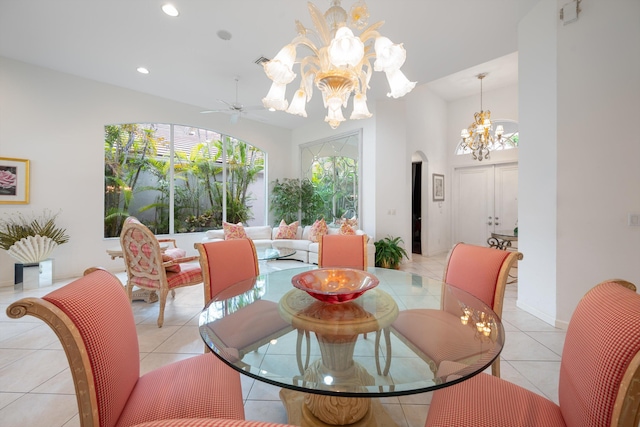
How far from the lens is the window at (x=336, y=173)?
5.58m

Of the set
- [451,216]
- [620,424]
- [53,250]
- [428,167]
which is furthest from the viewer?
[451,216]

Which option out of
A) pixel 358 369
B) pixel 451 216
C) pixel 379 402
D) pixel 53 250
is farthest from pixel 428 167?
pixel 53 250

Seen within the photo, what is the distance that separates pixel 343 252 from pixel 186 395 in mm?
1645

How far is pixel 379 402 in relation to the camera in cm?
153

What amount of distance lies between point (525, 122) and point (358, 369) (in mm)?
3162

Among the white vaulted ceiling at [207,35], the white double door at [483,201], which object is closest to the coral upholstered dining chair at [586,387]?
the white vaulted ceiling at [207,35]

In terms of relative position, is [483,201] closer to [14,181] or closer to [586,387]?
[586,387]

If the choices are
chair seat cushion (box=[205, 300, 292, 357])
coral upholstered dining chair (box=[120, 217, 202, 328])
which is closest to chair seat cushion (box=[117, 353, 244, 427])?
chair seat cushion (box=[205, 300, 292, 357])

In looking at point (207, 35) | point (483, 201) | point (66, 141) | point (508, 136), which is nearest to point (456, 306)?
point (207, 35)

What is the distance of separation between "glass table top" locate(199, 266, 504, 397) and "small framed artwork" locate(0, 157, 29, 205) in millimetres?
4262

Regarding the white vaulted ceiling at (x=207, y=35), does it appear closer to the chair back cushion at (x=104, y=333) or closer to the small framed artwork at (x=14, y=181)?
the small framed artwork at (x=14, y=181)

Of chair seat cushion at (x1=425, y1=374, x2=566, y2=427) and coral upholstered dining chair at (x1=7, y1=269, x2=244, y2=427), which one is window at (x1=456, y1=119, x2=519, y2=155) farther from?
coral upholstered dining chair at (x1=7, y1=269, x2=244, y2=427)

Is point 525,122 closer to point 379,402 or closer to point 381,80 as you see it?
point 381,80

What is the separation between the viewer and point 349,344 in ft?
3.63
